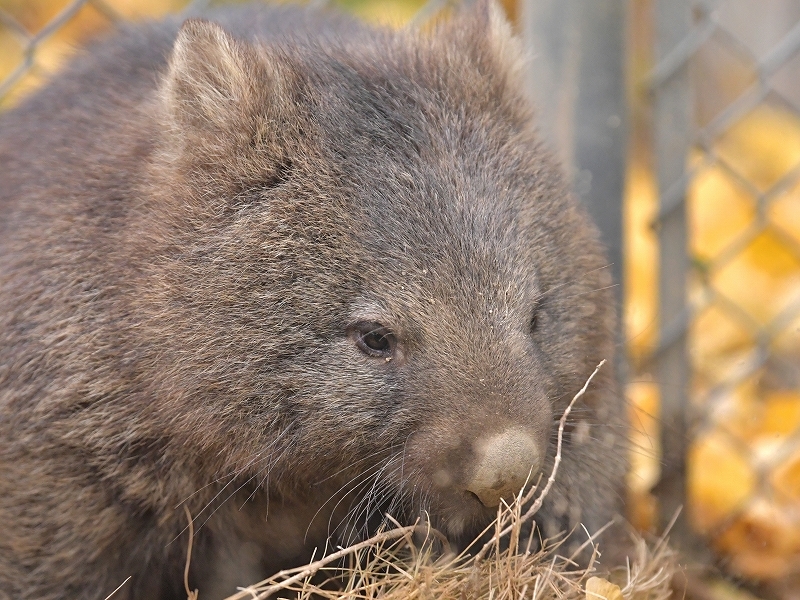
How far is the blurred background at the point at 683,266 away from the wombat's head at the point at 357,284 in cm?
86

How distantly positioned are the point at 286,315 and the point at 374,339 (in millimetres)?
218

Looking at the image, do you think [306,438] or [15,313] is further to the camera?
[15,313]

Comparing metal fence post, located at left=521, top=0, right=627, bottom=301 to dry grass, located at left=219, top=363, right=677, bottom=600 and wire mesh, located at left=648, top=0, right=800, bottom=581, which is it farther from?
dry grass, located at left=219, top=363, right=677, bottom=600

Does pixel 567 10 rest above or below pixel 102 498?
above

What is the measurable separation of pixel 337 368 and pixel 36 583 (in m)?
1.08

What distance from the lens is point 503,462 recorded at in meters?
2.31

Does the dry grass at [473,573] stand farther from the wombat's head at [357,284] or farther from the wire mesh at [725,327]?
the wire mesh at [725,327]

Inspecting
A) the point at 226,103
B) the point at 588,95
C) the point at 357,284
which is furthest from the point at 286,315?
the point at 588,95

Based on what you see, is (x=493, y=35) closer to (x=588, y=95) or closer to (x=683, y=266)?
(x=588, y=95)

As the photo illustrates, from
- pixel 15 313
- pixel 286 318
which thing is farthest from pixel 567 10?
pixel 15 313

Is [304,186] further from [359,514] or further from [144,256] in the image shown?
[359,514]

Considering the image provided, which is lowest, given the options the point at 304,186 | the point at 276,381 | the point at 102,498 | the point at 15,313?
the point at 102,498

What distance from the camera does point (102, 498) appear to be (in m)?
2.74

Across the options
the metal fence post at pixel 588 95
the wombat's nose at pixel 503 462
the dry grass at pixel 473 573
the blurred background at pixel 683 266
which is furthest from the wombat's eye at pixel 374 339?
the metal fence post at pixel 588 95
